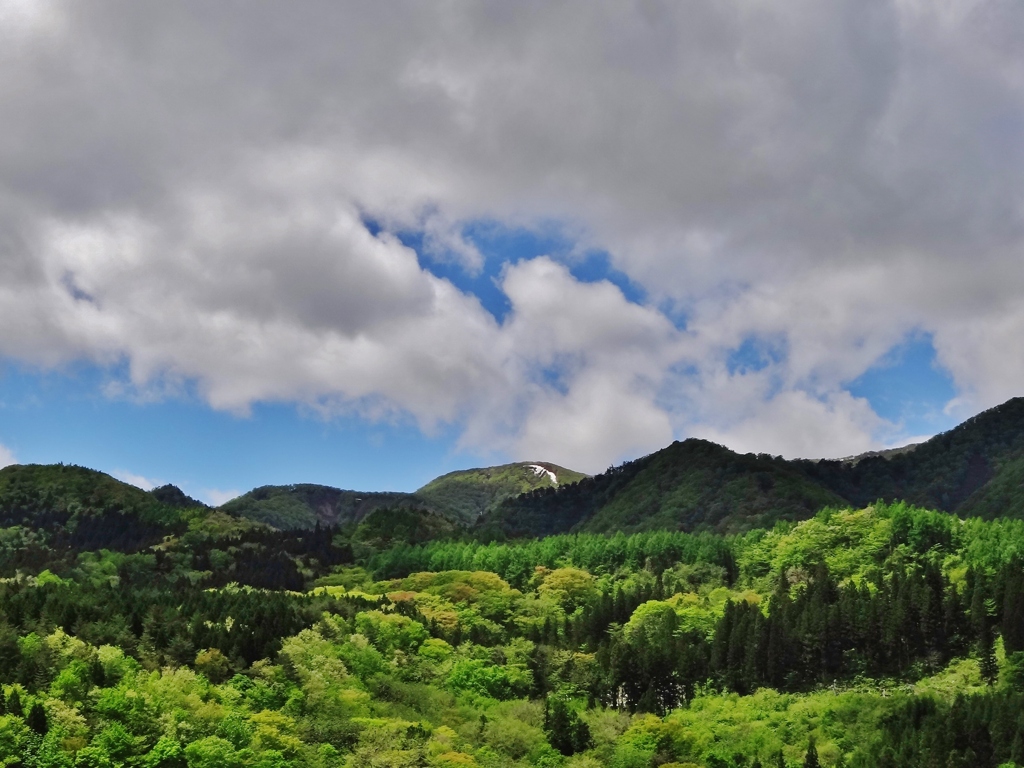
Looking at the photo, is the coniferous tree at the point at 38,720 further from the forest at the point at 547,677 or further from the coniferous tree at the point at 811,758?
the coniferous tree at the point at 811,758

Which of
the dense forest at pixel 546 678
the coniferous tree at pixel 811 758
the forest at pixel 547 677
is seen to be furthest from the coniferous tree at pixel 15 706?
the coniferous tree at pixel 811 758

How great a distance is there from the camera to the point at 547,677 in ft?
465

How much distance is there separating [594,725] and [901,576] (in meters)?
69.4

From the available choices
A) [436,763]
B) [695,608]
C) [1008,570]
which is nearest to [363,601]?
[695,608]

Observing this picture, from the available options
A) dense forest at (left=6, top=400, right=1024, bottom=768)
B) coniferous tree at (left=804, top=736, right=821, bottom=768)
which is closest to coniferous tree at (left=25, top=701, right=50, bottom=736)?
dense forest at (left=6, top=400, right=1024, bottom=768)

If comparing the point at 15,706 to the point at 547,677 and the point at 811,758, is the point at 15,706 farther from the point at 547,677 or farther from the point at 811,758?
the point at 811,758

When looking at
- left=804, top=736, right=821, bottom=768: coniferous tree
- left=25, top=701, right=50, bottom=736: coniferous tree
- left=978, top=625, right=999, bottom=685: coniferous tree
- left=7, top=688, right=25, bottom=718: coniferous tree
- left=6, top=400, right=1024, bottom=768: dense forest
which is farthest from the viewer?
left=978, top=625, right=999, bottom=685: coniferous tree

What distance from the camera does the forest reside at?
96188mm

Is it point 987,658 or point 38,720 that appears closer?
point 38,720

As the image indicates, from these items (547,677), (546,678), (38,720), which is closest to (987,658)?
(547,677)

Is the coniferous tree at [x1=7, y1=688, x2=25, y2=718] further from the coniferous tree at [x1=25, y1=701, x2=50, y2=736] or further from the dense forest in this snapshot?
the coniferous tree at [x1=25, y1=701, x2=50, y2=736]

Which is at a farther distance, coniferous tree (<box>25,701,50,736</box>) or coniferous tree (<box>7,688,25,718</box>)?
coniferous tree (<box>7,688,25,718</box>)

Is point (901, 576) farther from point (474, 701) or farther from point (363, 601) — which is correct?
point (363, 601)

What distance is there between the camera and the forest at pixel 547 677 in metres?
96.2
